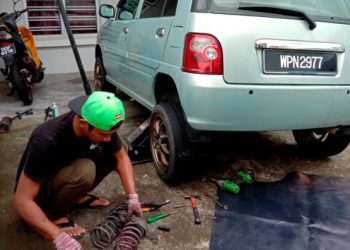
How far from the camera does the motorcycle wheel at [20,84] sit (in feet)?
17.4

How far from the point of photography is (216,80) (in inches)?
98.8

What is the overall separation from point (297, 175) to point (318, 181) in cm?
19

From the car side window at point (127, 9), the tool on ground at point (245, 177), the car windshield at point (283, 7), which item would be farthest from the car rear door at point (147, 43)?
the tool on ground at point (245, 177)

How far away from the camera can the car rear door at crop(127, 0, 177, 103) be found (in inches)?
122

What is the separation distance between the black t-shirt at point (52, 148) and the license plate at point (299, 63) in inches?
47.4

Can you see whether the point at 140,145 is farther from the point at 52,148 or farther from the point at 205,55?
the point at 52,148

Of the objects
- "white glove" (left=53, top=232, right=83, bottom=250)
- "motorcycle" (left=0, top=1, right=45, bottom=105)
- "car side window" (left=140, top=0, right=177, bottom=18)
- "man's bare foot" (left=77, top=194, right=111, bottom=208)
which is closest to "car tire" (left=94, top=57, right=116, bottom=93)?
"motorcycle" (left=0, top=1, right=45, bottom=105)

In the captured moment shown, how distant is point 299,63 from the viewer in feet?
8.63

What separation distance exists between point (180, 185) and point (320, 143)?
1.55 m

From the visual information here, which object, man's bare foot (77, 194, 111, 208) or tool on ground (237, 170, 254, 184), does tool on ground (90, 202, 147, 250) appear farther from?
tool on ground (237, 170, 254, 184)

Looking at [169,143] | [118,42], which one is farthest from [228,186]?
[118,42]

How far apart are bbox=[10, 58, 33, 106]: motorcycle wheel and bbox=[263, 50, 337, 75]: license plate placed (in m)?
4.02

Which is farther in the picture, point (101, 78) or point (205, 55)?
point (101, 78)

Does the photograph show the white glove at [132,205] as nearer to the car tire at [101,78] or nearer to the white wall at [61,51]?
the car tire at [101,78]
